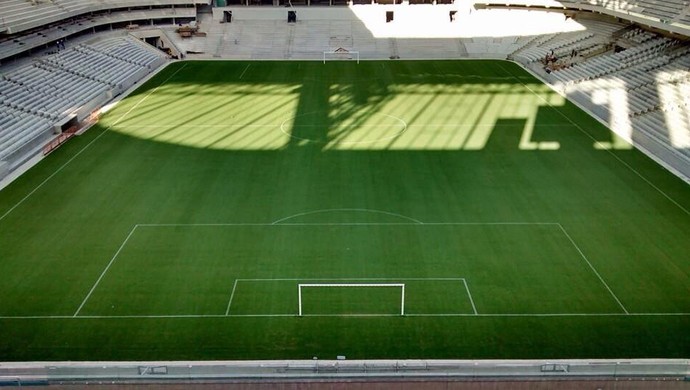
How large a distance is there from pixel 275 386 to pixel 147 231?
11444 millimetres

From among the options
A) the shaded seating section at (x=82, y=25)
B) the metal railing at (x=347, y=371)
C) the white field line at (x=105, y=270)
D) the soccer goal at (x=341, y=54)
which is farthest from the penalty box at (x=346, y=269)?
the soccer goal at (x=341, y=54)

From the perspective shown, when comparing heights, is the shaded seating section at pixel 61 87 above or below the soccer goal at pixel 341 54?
below

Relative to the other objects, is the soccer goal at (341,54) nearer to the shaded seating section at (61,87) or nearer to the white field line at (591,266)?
the shaded seating section at (61,87)

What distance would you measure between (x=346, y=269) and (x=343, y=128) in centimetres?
1484

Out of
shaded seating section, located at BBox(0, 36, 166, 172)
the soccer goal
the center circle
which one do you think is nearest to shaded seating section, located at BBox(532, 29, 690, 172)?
the center circle

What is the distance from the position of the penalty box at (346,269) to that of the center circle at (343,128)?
32.1 feet

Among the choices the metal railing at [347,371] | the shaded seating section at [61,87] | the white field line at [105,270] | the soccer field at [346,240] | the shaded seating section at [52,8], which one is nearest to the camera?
the metal railing at [347,371]

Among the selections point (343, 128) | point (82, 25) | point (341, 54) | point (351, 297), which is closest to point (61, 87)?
point (82, 25)

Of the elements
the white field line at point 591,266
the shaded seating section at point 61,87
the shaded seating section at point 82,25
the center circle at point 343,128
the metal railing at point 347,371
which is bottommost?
the white field line at point 591,266

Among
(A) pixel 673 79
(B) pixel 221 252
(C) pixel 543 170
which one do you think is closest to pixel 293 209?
(B) pixel 221 252

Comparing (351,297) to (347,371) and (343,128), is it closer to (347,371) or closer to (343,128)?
(347,371)

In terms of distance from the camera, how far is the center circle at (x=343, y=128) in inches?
1233

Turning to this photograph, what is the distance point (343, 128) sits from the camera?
33000 millimetres

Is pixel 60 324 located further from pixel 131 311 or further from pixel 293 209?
pixel 293 209
